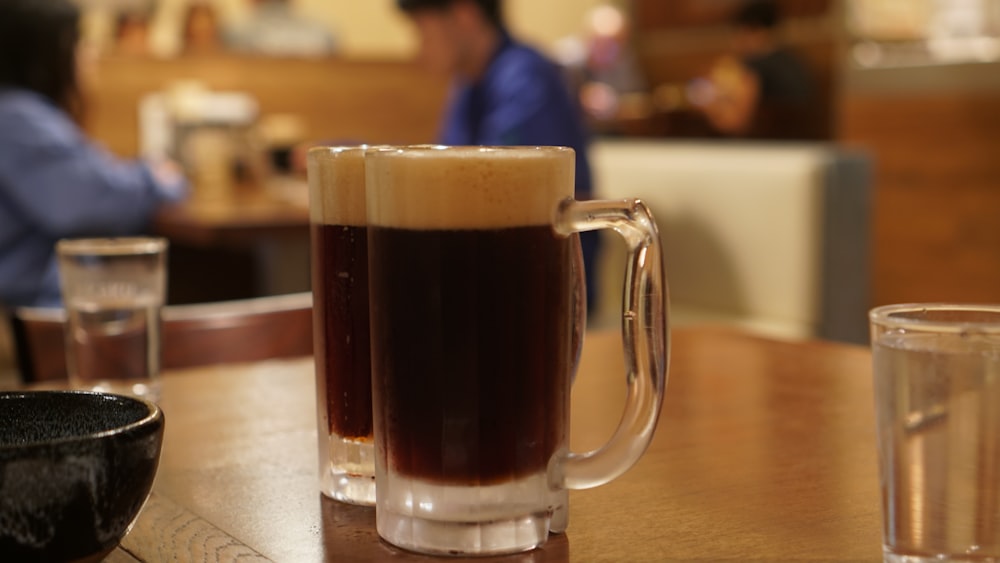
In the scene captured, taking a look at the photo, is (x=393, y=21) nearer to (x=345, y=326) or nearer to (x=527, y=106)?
(x=527, y=106)

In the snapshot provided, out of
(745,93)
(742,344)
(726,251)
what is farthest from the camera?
(745,93)

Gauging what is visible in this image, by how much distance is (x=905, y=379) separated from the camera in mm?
501

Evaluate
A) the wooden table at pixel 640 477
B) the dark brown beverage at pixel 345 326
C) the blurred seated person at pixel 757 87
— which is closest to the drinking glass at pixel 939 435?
the wooden table at pixel 640 477

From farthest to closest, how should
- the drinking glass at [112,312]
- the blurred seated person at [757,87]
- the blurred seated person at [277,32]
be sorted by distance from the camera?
the blurred seated person at [757,87], the blurred seated person at [277,32], the drinking glass at [112,312]

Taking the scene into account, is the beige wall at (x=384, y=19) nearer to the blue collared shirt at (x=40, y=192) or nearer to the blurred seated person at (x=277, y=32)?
the blurred seated person at (x=277, y=32)

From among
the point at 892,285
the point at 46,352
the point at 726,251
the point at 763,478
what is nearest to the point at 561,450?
the point at 763,478

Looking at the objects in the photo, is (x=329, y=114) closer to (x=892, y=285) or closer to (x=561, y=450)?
(x=892, y=285)

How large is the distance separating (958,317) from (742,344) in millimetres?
696

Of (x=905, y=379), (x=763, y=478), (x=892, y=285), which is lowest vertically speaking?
(x=892, y=285)

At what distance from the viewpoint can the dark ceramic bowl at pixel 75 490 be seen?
19.5 inches

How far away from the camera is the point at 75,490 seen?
0.51m

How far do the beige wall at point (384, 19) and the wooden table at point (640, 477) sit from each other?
20.0 feet

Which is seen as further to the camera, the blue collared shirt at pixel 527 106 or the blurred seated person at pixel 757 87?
the blurred seated person at pixel 757 87

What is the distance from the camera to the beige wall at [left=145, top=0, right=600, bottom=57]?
711 centimetres
